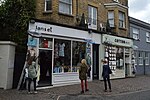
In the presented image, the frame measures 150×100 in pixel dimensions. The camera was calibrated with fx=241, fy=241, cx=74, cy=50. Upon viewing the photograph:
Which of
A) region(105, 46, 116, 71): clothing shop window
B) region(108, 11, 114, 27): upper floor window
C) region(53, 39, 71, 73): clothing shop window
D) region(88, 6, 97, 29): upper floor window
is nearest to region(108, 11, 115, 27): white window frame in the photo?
region(108, 11, 114, 27): upper floor window

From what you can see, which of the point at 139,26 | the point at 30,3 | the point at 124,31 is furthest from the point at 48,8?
the point at 139,26

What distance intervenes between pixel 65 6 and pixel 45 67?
579 cm

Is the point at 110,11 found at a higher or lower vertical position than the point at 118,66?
higher

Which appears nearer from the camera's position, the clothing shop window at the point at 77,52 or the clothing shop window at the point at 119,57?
the clothing shop window at the point at 77,52

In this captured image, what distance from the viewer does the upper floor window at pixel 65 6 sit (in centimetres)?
1886

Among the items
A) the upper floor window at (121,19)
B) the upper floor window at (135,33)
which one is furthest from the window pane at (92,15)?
the upper floor window at (135,33)

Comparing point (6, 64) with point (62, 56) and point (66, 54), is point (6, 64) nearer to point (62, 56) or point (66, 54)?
point (62, 56)

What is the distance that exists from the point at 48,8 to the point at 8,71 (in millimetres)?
6501

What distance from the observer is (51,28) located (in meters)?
16.0

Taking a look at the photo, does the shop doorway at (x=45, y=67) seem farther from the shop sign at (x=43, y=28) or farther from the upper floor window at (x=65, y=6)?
the upper floor window at (x=65, y=6)

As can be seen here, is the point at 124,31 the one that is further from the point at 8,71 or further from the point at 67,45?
the point at 8,71

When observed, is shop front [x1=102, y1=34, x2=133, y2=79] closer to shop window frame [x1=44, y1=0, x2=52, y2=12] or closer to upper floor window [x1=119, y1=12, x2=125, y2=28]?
upper floor window [x1=119, y1=12, x2=125, y2=28]

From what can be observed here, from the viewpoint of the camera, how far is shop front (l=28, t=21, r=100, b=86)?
50.0 feet

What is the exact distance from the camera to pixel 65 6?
1925cm
